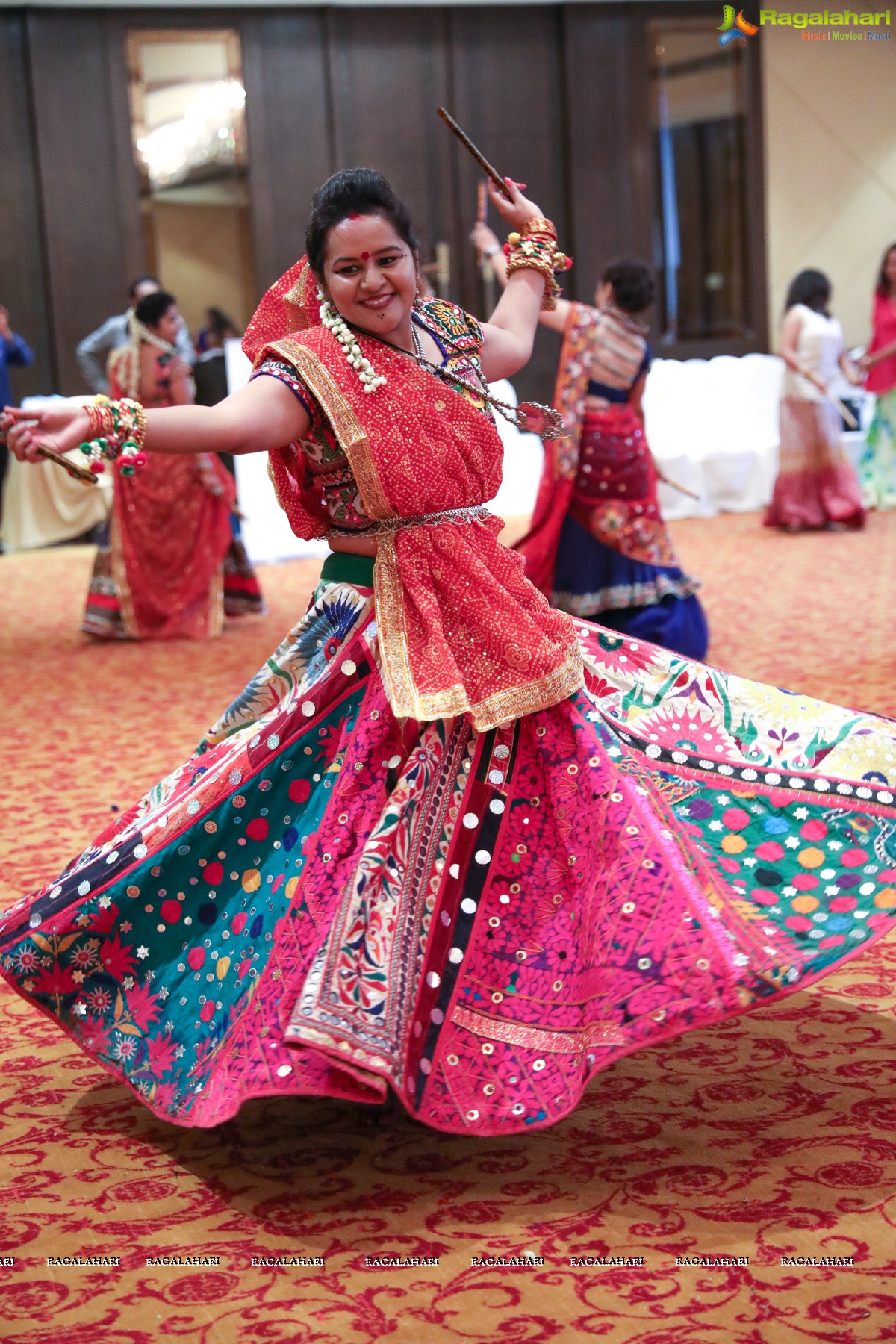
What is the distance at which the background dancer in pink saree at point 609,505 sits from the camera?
15.2 feet

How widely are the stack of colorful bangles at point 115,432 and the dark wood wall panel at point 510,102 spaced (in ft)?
28.7

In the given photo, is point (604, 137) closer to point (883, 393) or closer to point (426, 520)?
point (883, 393)

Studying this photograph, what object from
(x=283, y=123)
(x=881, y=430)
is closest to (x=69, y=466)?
(x=881, y=430)

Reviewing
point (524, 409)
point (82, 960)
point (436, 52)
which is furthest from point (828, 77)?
point (82, 960)

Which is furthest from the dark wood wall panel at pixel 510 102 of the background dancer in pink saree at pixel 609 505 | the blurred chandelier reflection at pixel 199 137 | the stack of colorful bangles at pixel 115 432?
the stack of colorful bangles at pixel 115 432

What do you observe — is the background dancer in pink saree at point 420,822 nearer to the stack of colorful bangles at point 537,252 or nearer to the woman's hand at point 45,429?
the woman's hand at point 45,429

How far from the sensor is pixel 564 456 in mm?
4645

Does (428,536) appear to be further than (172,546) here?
No

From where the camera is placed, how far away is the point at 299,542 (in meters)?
8.32

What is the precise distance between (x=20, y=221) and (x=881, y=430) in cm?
568

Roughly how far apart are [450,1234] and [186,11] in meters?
9.51

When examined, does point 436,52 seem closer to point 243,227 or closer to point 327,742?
point 243,227

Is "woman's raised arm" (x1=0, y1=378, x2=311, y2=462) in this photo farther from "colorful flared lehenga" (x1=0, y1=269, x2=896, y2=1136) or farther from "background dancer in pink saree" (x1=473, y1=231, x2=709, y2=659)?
"background dancer in pink saree" (x1=473, y1=231, x2=709, y2=659)

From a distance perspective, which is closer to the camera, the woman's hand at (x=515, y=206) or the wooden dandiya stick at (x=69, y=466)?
the wooden dandiya stick at (x=69, y=466)
